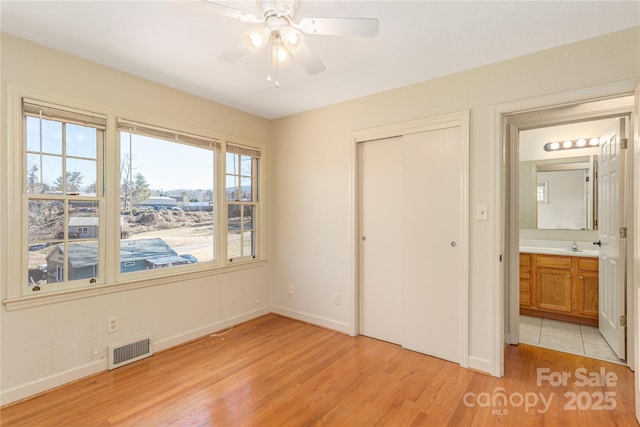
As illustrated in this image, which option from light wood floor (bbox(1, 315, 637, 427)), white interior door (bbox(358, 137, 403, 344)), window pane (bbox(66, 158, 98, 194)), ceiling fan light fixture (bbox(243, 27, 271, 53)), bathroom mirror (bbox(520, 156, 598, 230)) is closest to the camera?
ceiling fan light fixture (bbox(243, 27, 271, 53))

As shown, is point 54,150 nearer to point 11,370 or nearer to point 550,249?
point 11,370

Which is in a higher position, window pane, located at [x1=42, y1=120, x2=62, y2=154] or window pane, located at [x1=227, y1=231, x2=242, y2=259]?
window pane, located at [x1=42, y1=120, x2=62, y2=154]

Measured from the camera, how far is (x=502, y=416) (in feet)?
6.56

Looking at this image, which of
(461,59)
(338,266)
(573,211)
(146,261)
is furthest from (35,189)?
(573,211)

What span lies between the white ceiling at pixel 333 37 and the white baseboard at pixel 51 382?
2377mm

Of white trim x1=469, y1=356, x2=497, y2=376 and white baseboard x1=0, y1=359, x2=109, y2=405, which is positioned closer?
white baseboard x1=0, y1=359, x2=109, y2=405

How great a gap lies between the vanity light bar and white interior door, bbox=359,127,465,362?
7.64 feet

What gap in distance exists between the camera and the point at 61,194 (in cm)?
235

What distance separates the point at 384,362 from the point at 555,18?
2736 mm

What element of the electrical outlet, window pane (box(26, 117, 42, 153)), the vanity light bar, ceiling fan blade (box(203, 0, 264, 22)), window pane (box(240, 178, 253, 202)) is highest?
ceiling fan blade (box(203, 0, 264, 22))

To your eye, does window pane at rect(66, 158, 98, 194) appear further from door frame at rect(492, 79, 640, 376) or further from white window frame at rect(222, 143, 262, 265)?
door frame at rect(492, 79, 640, 376)

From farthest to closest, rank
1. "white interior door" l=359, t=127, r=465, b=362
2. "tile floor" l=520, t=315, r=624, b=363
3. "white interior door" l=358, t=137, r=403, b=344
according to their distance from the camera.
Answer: "white interior door" l=358, t=137, r=403, b=344 → "tile floor" l=520, t=315, r=624, b=363 → "white interior door" l=359, t=127, r=465, b=362

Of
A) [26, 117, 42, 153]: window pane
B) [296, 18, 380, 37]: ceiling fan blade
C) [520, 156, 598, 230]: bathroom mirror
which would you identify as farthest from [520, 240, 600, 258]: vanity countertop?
[26, 117, 42, 153]: window pane

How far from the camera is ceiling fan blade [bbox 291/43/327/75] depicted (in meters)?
1.77
